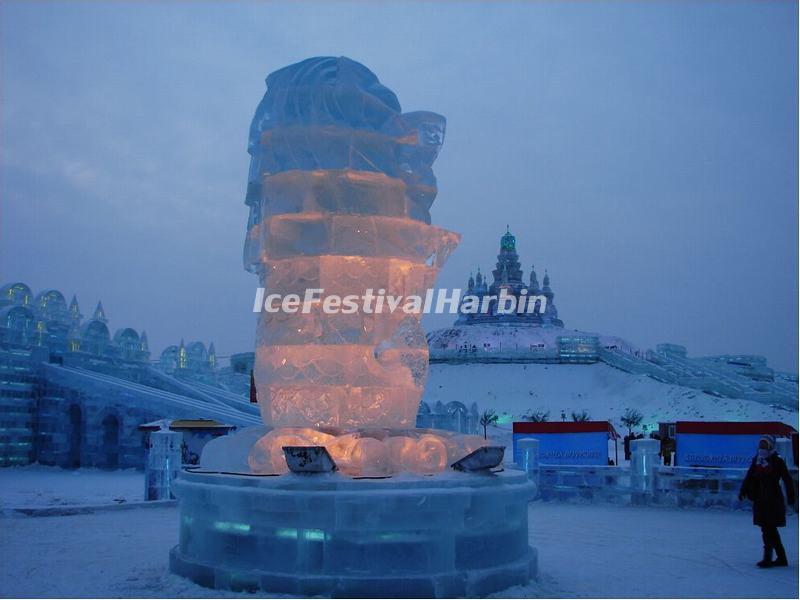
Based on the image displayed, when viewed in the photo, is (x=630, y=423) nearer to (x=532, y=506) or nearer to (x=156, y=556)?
(x=532, y=506)

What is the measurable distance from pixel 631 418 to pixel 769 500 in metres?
35.0

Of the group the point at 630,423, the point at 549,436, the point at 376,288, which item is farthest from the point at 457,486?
the point at 630,423

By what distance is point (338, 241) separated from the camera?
8109 mm

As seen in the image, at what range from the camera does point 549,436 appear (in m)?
17.0

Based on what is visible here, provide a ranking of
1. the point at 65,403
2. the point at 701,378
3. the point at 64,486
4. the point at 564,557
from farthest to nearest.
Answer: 1. the point at 701,378
2. the point at 65,403
3. the point at 64,486
4. the point at 564,557

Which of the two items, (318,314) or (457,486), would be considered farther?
(318,314)

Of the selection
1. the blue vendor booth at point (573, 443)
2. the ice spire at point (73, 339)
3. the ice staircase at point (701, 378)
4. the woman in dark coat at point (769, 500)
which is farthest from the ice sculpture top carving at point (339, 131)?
the ice staircase at point (701, 378)

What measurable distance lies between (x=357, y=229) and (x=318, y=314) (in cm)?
93

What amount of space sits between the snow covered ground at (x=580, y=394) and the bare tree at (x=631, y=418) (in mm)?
456

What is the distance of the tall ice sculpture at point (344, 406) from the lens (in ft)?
22.0

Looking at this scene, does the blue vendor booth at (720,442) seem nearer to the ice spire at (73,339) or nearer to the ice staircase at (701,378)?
the ice spire at (73,339)

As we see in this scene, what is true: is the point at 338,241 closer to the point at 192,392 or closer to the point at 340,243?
the point at 340,243

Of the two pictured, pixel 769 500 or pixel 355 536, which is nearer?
pixel 355 536

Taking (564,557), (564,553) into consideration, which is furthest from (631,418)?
(564,557)
